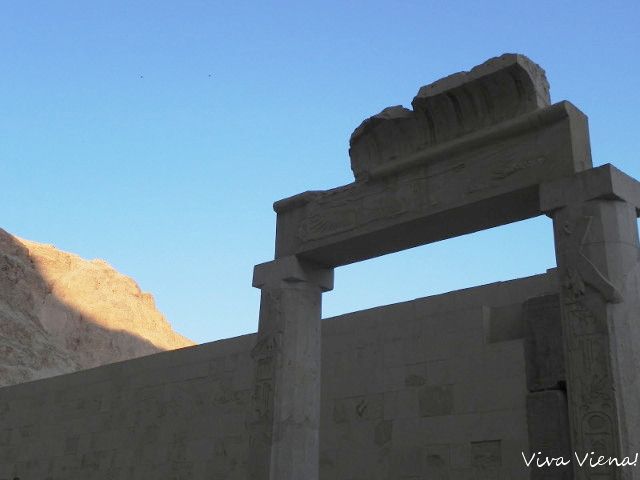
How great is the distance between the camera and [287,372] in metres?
6.89

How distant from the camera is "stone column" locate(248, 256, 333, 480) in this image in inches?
264

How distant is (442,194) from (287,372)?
82.0 inches

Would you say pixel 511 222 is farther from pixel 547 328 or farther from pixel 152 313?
pixel 152 313

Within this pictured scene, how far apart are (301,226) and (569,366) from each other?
9.63ft

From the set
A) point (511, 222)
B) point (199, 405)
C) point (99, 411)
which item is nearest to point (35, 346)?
point (99, 411)

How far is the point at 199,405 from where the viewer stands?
406 inches

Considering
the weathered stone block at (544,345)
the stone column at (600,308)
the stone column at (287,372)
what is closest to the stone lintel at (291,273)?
the stone column at (287,372)

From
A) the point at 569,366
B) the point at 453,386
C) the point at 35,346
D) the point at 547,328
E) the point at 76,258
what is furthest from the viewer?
the point at 76,258

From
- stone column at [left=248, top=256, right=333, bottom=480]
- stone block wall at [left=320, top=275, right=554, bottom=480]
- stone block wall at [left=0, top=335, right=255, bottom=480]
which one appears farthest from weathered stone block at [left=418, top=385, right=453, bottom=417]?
stone block wall at [left=0, top=335, right=255, bottom=480]

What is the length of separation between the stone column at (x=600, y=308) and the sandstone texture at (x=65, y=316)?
751 inches

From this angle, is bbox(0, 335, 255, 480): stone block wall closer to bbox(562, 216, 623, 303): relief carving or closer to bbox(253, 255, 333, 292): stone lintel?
bbox(253, 255, 333, 292): stone lintel

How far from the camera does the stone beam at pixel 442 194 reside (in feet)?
19.1

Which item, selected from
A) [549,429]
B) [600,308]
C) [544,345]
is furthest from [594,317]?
[549,429]

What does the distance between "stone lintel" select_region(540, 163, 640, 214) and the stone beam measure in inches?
3.7
